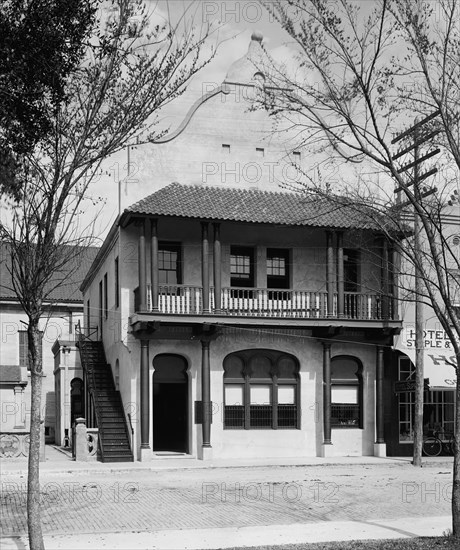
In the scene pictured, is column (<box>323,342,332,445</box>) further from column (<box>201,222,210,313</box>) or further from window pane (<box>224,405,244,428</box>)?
column (<box>201,222,210,313</box>)

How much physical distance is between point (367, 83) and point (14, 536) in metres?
9.16

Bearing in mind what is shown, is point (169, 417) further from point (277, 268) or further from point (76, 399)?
point (76, 399)

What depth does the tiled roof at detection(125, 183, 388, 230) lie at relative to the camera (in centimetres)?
2694

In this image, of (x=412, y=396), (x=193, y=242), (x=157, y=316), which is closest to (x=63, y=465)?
Result: (x=157, y=316)

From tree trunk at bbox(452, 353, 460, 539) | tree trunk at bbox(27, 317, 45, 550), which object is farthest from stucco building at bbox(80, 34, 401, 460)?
tree trunk at bbox(27, 317, 45, 550)

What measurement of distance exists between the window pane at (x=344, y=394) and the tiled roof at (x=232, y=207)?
5.57 meters

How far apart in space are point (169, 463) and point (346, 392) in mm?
7101

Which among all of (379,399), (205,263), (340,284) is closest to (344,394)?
(379,399)

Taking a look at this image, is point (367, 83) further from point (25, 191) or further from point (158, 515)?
point (158, 515)

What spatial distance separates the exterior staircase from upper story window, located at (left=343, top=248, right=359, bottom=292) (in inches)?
353

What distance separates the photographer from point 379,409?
28.8m

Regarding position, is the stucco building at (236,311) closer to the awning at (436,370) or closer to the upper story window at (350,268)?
the upper story window at (350,268)

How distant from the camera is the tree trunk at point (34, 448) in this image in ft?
36.9

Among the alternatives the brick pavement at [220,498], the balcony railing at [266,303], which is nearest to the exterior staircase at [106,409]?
the brick pavement at [220,498]
